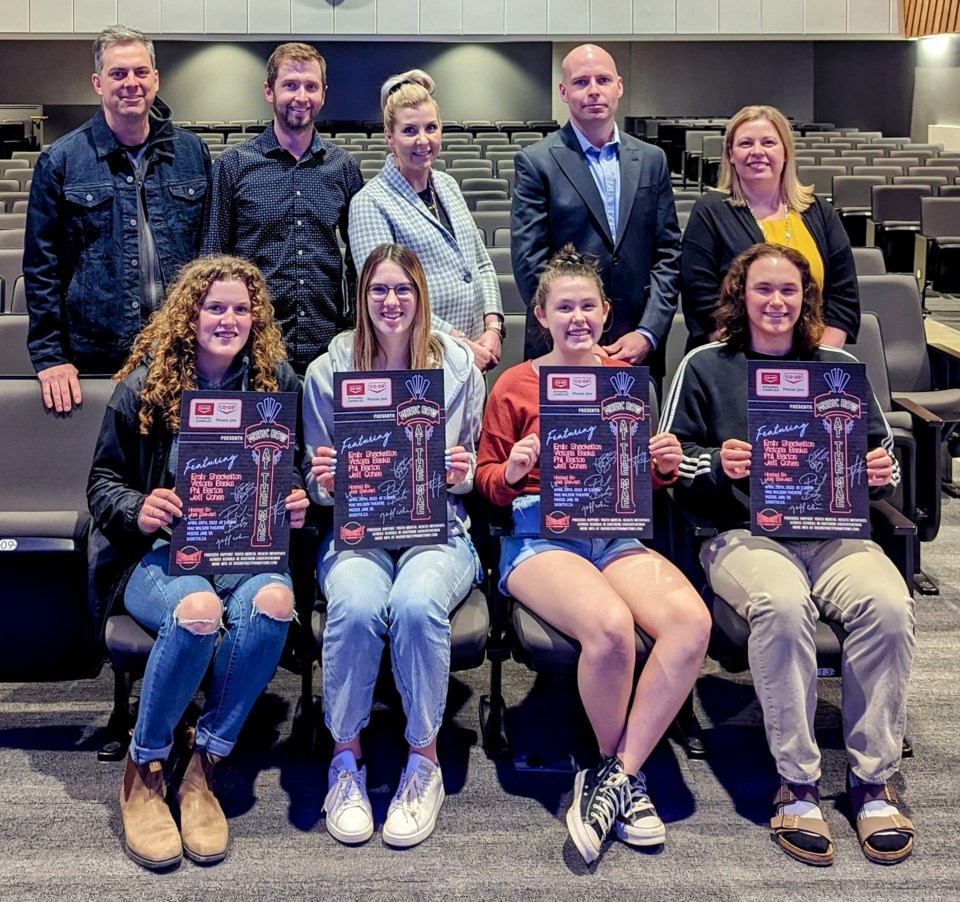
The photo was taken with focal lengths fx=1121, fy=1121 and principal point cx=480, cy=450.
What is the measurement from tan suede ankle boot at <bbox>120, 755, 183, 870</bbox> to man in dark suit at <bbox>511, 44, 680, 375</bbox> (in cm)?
163

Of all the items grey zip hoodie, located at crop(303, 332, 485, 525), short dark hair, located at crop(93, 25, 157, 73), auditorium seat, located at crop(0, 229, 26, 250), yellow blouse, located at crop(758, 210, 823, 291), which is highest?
short dark hair, located at crop(93, 25, 157, 73)

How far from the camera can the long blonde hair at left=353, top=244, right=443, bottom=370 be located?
9.36 ft

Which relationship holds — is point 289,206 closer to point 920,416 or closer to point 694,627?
point 694,627

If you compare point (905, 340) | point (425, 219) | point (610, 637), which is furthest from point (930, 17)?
point (610, 637)

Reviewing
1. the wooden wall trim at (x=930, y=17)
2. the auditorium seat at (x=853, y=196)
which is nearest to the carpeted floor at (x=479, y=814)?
the auditorium seat at (x=853, y=196)

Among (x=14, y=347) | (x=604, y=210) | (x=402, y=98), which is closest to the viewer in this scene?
(x=402, y=98)

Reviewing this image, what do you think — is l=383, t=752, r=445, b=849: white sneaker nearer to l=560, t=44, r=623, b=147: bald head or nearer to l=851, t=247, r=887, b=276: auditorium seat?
l=560, t=44, r=623, b=147: bald head

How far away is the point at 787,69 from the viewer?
19688 millimetres

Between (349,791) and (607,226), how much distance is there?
6.08ft

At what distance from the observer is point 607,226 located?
136 inches

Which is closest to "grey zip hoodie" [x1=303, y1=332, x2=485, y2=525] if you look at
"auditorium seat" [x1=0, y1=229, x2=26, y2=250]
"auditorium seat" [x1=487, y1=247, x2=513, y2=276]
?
"auditorium seat" [x1=487, y1=247, x2=513, y2=276]

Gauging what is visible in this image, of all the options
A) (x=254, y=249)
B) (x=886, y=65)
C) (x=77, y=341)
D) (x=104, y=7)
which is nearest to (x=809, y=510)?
(x=254, y=249)

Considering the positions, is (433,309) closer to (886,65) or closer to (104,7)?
(104,7)

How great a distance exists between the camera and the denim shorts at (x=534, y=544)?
283 cm
